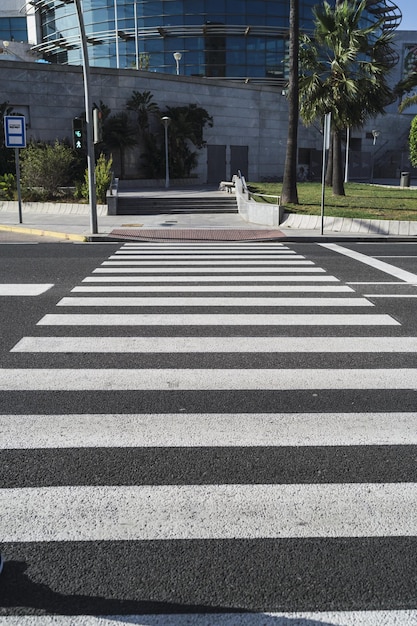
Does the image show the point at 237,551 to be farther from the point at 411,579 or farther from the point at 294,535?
the point at 411,579

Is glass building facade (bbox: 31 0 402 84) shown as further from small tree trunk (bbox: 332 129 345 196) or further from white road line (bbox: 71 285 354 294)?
white road line (bbox: 71 285 354 294)

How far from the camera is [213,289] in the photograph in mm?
9805

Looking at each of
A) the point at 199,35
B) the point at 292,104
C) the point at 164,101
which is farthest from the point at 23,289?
the point at 199,35

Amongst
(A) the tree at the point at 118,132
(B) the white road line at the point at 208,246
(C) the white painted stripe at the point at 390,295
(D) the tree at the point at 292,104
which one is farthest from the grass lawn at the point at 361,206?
(C) the white painted stripe at the point at 390,295

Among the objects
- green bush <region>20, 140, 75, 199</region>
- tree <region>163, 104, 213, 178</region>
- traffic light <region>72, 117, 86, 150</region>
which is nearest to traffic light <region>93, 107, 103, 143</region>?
traffic light <region>72, 117, 86, 150</region>

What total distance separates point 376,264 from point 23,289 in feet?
23.1

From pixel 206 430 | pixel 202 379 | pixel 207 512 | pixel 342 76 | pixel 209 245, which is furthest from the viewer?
pixel 342 76

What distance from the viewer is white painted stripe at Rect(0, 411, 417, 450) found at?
433cm

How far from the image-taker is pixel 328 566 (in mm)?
2996

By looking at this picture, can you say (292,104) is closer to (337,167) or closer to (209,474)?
(337,167)

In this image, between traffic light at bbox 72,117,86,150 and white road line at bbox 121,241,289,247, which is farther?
traffic light at bbox 72,117,86,150

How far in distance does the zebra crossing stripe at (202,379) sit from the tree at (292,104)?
1766 centimetres

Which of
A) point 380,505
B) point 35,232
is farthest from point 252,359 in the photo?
point 35,232

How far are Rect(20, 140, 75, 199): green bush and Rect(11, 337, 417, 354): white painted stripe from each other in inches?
800
